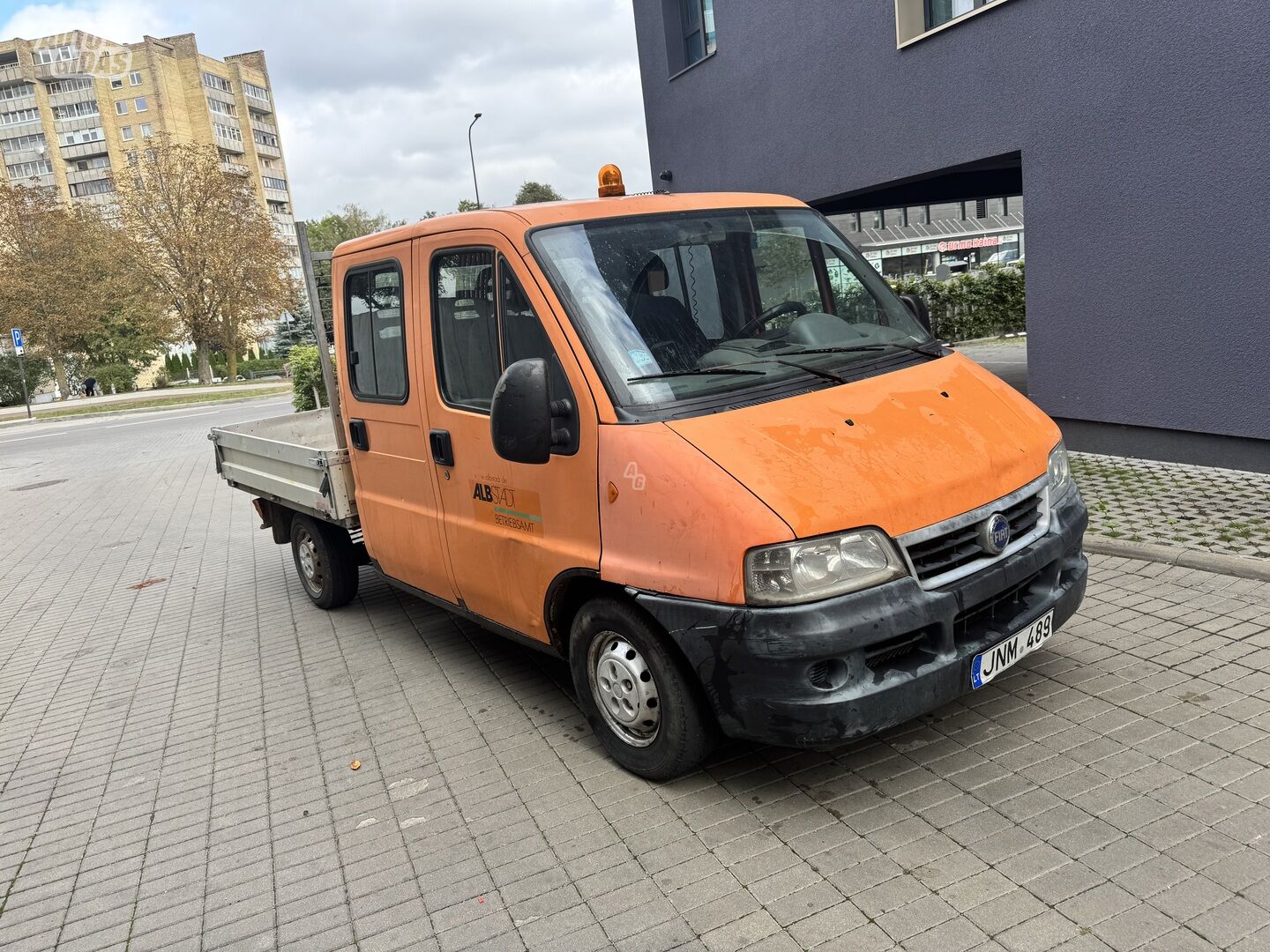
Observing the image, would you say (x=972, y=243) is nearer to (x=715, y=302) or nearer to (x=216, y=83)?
(x=715, y=302)

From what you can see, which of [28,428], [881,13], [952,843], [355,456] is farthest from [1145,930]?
[28,428]

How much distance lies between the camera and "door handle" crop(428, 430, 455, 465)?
4473 mm

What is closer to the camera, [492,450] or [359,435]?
[492,450]

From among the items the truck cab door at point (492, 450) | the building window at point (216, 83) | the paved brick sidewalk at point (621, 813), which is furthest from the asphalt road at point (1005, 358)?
the building window at point (216, 83)

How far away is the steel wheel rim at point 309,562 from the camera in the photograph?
6.69 m

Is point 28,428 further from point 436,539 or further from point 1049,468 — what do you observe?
point 1049,468

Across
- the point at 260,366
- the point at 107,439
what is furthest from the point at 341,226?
the point at 107,439

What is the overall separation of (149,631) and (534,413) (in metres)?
4.68

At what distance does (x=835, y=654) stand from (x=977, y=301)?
67.9ft

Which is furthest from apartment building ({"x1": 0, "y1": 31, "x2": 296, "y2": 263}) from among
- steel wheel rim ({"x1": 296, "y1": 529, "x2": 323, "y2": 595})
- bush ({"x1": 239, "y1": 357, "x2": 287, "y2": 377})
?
steel wheel rim ({"x1": 296, "y1": 529, "x2": 323, "y2": 595})

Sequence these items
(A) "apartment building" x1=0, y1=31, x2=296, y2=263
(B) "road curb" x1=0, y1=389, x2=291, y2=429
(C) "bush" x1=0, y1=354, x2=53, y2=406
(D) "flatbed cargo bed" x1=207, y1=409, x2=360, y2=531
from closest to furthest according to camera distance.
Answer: (D) "flatbed cargo bed" x1=207, y1=409, x2=360, y2=531 → (B) "road curb" x1=0, y1=389, x2=291, y2=429 → (C) "bush" x1=0, y1=354, x2=53, y2=406 → (A) "apartment building" x1=0, y1=31, x2=296, y2=263

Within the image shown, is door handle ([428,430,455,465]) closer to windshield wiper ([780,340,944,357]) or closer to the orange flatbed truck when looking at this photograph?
the orange flatbed truck

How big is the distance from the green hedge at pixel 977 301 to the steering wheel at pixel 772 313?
18376 millimetres

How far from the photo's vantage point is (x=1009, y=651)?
11.5 ft
